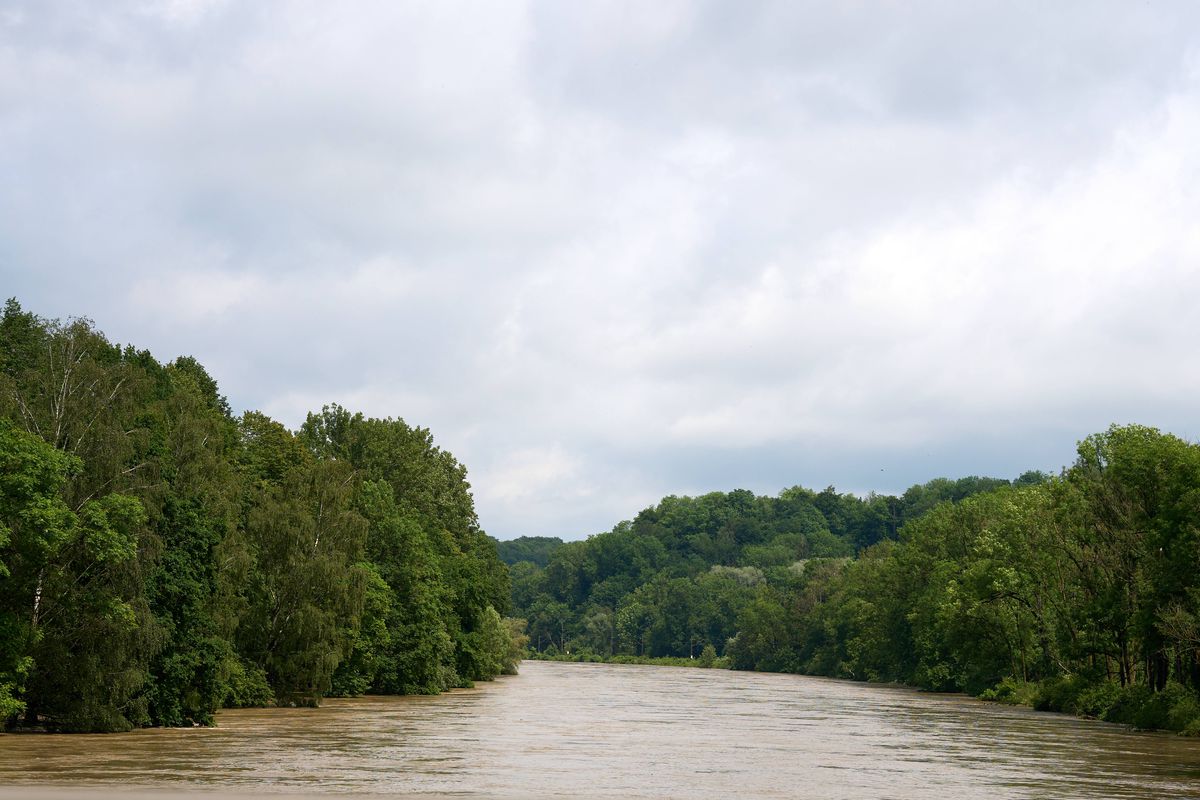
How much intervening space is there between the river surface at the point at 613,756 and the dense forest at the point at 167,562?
2.46 metres

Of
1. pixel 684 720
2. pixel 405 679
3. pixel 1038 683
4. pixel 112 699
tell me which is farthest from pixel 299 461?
pixel 1038 683

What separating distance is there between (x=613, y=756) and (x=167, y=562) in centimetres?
2040

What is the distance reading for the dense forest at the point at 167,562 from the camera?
44.8m

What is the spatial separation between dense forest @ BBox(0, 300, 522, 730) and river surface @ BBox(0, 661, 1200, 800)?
97.0 inches

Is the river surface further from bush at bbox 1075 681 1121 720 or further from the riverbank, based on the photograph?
bush at bbox 1075 681 1121 720

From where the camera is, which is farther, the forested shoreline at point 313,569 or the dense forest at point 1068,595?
the dense forest at point 1068,595

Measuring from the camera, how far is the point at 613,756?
4403cm

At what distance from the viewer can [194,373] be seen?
96.8 meters

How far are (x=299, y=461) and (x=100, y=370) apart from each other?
46608 mm

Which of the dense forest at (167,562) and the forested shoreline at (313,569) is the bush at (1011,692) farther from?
the dense forest at (167,562)

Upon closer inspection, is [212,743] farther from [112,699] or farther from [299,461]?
[299,461]

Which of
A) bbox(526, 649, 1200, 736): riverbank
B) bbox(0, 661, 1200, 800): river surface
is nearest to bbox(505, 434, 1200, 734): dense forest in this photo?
bbox(526, 649, 1200, 736): riverbank

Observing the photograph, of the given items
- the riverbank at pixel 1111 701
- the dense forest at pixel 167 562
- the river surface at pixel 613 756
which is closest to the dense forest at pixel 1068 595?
the riverbank at pixel 1111 701

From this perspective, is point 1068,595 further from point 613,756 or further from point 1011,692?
point 613,756
